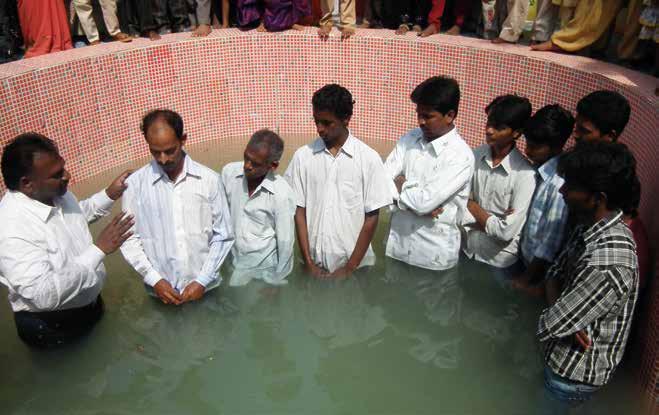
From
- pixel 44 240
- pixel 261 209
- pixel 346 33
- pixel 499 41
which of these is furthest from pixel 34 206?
pixel 499 41

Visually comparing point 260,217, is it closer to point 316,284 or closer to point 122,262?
point 316,284

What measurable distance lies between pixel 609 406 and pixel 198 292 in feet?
7.86

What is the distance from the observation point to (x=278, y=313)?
3867mm

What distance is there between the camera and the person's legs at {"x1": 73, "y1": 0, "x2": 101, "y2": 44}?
257 inches

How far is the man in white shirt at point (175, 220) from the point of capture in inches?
120

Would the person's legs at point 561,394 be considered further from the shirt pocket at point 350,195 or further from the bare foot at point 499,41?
the bare foot at point 499,41

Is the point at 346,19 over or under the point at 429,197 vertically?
over

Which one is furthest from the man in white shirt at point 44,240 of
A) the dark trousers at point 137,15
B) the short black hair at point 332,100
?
the dark trousers at point 137,15

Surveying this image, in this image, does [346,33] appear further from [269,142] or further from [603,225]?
[603,225]

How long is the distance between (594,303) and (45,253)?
8.31 ft

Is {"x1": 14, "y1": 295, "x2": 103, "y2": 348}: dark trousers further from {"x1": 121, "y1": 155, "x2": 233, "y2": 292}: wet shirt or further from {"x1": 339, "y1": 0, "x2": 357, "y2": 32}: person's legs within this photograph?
{"x1": 339, "y1": 0, "x2": 357, "y2": 32}: person's legs

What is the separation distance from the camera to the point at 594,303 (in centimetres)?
244

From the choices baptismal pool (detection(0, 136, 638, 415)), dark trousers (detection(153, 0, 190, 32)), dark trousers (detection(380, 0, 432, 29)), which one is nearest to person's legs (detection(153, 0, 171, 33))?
dark trousers (detection(153, 0, 190, 32))

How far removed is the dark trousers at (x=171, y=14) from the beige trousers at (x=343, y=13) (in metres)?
1.69
